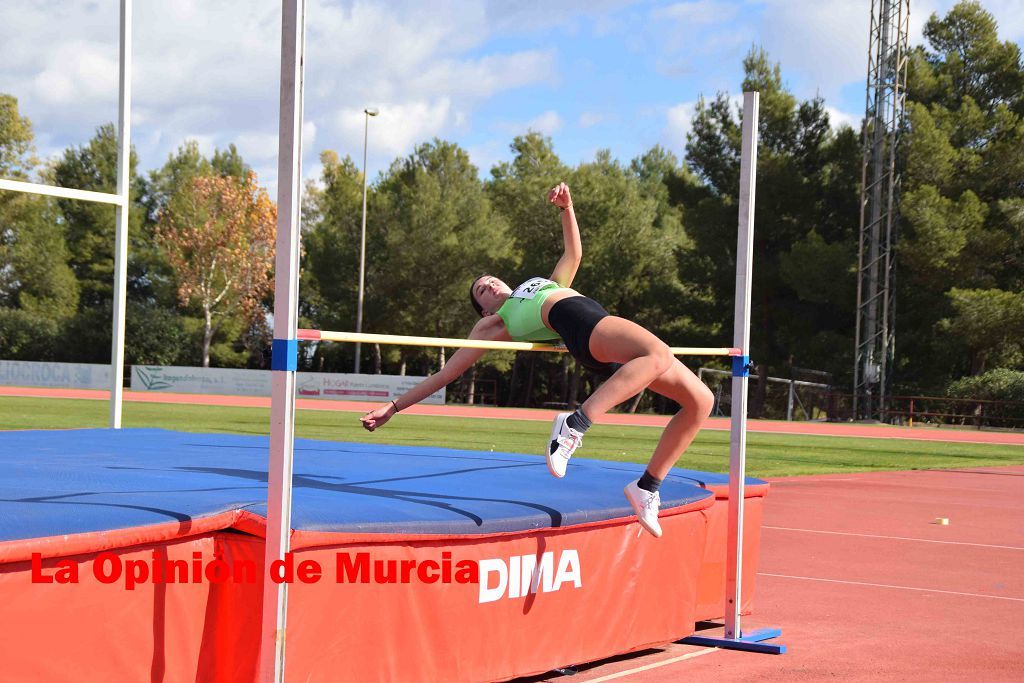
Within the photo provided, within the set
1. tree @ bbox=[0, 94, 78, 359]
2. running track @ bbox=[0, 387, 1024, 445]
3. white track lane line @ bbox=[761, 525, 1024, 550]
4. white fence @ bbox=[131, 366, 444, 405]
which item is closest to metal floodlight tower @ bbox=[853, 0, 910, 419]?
running track @ bbox=[0, 387, 1024, 445]

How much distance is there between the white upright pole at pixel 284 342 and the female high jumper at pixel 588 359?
0.97 meters

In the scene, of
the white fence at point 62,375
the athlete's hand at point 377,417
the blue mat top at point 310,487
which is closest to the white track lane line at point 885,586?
the blue mat top at point 310,487

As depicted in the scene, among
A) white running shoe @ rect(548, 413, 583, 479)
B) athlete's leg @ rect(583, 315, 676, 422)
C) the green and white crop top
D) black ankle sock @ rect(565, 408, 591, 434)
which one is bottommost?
white running shoe @ rect(548, 413, 583, 479)

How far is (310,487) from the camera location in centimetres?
384

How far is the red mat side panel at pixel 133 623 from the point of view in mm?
2551

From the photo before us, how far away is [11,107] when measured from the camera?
3077cm

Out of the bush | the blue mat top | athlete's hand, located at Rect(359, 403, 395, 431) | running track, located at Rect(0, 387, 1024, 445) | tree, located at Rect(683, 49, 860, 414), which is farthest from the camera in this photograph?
tree, located at Rect(683, 49, 860, 414)

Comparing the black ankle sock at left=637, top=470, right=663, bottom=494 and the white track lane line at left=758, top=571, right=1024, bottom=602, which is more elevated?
the black ankle sock at left=637, top=470, right=663, bottom=494

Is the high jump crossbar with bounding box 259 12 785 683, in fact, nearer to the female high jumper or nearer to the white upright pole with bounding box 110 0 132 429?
the female high jumper

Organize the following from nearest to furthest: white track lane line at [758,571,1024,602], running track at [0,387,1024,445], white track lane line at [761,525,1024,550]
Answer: white track lane line at [758,571,1024,602]
white track lane line at [761,525,1024,550]
running track at [0,387,1024,445]

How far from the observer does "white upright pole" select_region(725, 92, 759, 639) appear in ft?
14.9

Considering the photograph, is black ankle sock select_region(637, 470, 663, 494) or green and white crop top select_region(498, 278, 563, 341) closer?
black ankle sock select_region(637, 470, 663, 494)

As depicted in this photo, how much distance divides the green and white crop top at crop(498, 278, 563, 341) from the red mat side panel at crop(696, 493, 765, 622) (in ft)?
3.95

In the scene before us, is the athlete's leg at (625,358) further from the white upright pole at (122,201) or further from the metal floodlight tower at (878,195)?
the metal floodlight tower at (878,195)
